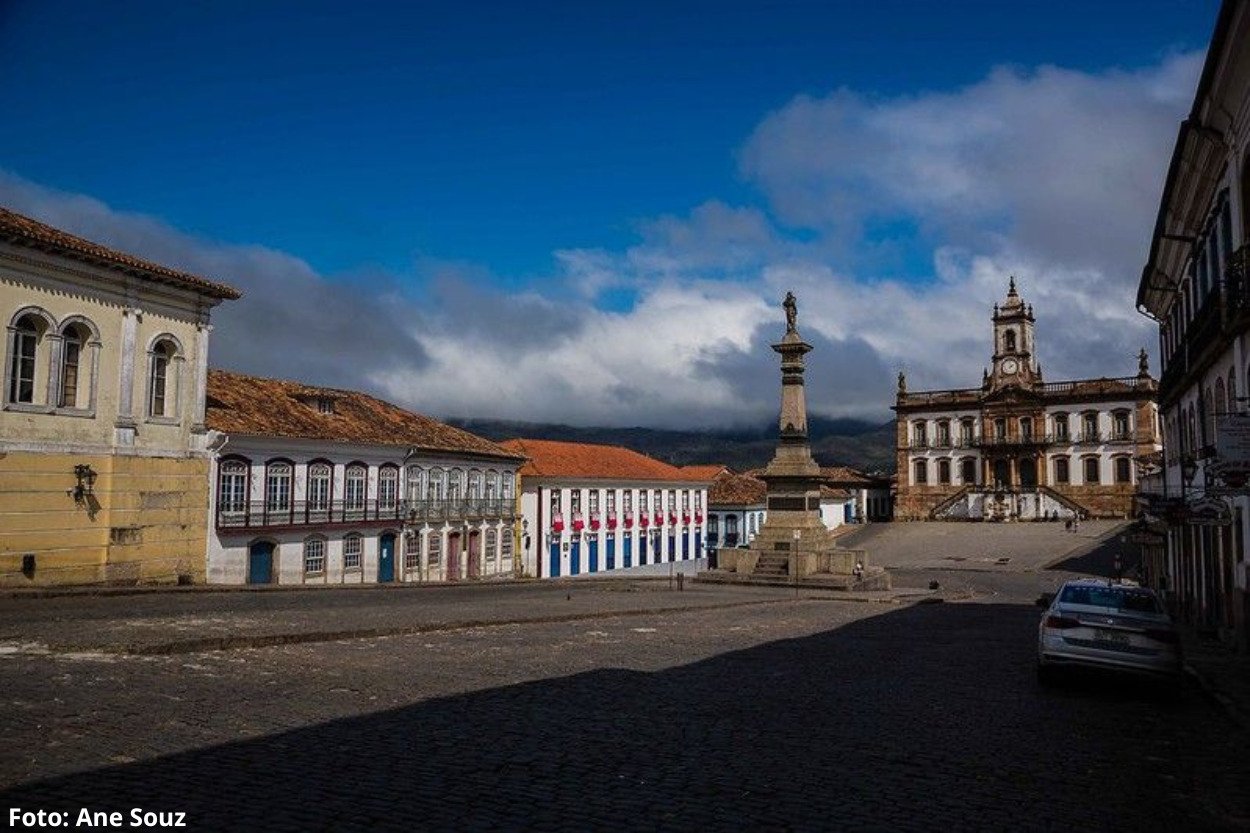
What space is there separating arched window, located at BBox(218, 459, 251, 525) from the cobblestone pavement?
1894 centimetres

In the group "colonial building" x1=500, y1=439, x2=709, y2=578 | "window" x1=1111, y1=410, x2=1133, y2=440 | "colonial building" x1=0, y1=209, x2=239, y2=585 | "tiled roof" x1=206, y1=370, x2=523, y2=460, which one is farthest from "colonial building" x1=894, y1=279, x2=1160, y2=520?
"colonial building" x1=0, y1=209, x2=239, y2=585

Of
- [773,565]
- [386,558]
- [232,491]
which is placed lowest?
[386,558]

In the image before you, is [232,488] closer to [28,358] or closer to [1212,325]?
[28,358]

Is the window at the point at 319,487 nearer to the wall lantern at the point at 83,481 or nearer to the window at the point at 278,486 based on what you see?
the window at the point at 278,486

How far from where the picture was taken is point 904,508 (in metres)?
75.1

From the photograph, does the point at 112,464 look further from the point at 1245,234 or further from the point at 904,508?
the point at 904,508

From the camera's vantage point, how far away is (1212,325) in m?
15.2

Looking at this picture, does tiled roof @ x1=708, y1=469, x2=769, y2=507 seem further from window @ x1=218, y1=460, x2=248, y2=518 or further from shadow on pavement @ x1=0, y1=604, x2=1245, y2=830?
shadow on pavement @ x1=0, y1=604, x2=1245, y2=830

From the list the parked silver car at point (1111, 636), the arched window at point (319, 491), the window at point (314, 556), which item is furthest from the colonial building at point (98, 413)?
the parked silver car at point (1111, 636)

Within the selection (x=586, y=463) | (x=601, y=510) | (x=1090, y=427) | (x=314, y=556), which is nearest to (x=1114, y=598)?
(x=314, y=556)

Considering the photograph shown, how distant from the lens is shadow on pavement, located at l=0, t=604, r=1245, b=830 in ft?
18.8

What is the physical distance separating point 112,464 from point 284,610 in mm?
8754

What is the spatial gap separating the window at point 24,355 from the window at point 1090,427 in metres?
66.5

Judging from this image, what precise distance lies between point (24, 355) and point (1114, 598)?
887 inches
